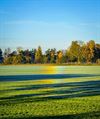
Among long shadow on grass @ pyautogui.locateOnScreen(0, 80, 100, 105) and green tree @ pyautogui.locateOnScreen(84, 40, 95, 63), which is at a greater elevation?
green tree @ pyautogui.locateOnScreen(84, 40, 95, 63)

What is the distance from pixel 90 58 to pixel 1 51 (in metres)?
42.8

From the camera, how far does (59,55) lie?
5930 inches

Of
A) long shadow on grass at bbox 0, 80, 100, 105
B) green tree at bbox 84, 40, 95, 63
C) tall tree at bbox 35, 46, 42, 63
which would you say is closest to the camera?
long shadow on grass at bbox 0, 80, 100, 105

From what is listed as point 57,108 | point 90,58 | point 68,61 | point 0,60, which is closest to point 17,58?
point 0,60

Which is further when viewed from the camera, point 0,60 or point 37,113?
point 0,60

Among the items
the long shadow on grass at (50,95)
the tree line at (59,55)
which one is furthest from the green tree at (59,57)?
the long shadow on grass at (50,95)

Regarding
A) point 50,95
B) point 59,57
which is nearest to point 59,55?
point 59,57

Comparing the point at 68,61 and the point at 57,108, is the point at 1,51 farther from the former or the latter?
the point at 57,108

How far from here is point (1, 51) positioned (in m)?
162

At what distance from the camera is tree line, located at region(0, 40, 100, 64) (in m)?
143

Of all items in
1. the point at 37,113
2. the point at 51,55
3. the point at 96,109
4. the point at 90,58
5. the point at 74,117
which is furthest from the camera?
the point at 51,55

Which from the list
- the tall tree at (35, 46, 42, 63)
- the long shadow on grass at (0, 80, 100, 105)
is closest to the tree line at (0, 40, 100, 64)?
the tall tree at (35, 46, 42, 63)

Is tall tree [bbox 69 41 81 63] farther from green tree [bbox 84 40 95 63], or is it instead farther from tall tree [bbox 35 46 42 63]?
tall tree [bbox 35 46 42 63]

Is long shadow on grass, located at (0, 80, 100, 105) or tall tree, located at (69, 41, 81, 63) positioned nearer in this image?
long shadow on grass, located at (0, 80, 100, 105)
